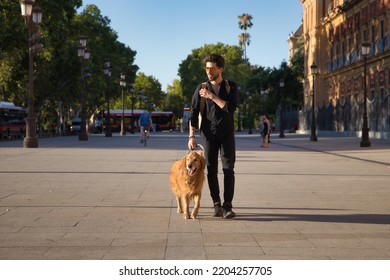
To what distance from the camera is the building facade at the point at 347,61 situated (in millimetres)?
42750

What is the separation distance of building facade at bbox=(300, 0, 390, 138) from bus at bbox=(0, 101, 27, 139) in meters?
23.3

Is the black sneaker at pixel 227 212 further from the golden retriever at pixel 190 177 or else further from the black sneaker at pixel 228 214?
the golden retriever at pixel 190 177

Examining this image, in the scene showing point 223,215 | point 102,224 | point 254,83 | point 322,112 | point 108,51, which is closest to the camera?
point 102,224

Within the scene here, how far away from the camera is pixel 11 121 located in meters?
50.5

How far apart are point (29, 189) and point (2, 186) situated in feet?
2.52

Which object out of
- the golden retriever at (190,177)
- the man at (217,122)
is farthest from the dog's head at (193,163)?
the man at (217,122)

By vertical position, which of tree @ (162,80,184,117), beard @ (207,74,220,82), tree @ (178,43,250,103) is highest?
tree @ (178,43,250,103)

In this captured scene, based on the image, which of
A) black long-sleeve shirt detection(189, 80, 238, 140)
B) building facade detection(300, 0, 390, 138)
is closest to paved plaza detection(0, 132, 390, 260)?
black long-sleeve shirt detection(189, 80, 238, 140)

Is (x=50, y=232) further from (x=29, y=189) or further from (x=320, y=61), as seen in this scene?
(x=320, y=61)

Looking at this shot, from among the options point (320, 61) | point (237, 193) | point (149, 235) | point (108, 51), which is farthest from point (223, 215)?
point (108, 51)

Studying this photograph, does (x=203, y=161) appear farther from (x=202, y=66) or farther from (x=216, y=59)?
(x=202, y=66)

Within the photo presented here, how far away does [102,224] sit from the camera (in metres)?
7.33

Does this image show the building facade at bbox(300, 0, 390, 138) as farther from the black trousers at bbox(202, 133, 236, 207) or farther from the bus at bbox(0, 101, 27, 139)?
the black trousers at bbox(202, 133, 236, 207)

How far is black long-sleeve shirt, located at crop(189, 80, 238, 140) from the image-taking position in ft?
25.3
